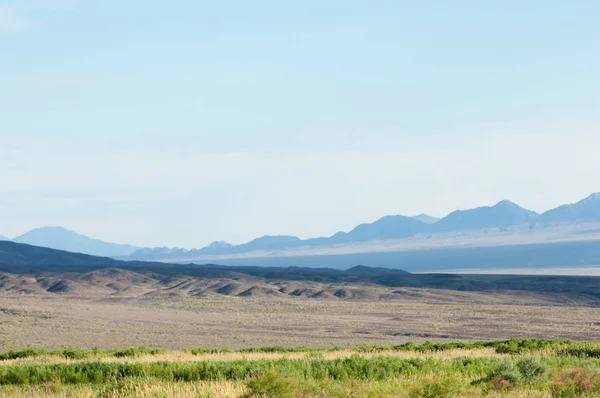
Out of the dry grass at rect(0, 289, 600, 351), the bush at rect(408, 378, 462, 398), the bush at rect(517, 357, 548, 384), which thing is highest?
the bush at rect(408, 378, 462, 398)

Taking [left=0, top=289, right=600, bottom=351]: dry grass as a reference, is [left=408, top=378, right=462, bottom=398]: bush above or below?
above

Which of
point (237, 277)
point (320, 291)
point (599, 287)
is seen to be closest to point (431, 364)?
point (320, 291)

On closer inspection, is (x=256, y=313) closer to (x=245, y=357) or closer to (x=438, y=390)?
(x=245, y=357)

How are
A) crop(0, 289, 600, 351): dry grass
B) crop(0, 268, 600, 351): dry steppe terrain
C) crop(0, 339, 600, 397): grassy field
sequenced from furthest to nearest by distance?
1. crop(0, 268, 600, 351): dry steppe terrain
2. crop(0, 289, 600, 351): dry grass
3. crop(0, 339, 600, 397): grassy field

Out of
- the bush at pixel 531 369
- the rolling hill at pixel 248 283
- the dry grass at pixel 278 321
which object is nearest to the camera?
the bush at pixel 531 369

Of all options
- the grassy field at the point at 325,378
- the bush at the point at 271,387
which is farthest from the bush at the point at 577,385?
the bush at the point at 271,387

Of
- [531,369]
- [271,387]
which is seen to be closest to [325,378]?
[271,387]

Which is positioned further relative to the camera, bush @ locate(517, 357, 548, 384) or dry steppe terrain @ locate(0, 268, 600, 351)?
dry steppe terrain @ locate(0, 268, 600, 351)

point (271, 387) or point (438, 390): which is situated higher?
point (271, 387)

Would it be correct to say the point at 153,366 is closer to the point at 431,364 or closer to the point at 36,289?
the point at 431,364

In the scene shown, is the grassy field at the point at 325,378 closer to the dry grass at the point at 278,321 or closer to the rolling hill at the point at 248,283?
the dry grass at the point at 278,321

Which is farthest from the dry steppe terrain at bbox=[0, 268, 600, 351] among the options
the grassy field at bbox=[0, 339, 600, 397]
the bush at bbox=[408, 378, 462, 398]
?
the bush at bbox=[408, 378, 462, 398]

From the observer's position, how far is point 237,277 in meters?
118

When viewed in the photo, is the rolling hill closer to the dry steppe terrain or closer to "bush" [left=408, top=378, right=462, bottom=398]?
the dry steppe terrain
